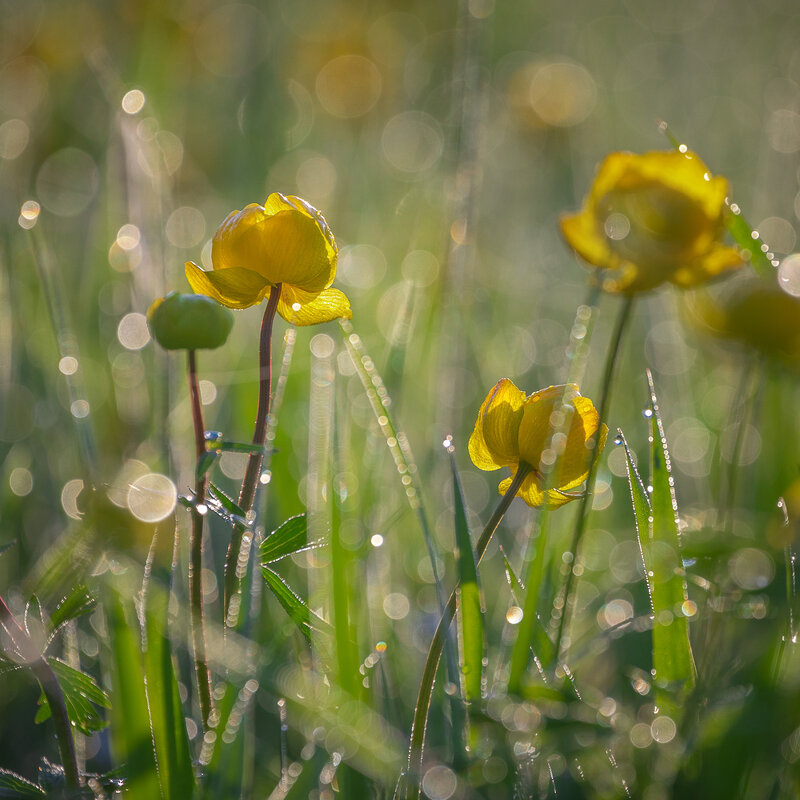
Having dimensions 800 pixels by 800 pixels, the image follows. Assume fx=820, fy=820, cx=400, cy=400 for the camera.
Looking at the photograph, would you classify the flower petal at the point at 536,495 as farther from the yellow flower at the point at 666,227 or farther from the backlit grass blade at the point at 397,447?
the yellow flower at the point at 666,227

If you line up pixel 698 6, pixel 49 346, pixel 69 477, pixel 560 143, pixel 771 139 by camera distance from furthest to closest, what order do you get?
pixel 698 6 < pixel 560 143 < pixel 771 139 < pixel 49 346 < pixel 69 477

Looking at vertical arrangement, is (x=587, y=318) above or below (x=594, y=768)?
above

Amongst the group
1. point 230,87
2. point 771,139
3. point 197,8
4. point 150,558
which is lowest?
point 150,558

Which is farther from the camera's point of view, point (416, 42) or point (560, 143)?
point (416, 42)

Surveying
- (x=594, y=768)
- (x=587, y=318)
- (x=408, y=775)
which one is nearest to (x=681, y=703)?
(x=594, y=768)

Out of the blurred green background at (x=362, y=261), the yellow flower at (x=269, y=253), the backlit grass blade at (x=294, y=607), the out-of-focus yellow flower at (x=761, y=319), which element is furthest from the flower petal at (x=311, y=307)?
the out-of-focus yellow flower at (x=761, y=319)

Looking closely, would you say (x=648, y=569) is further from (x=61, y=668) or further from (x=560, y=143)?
(x=560, y=143)
